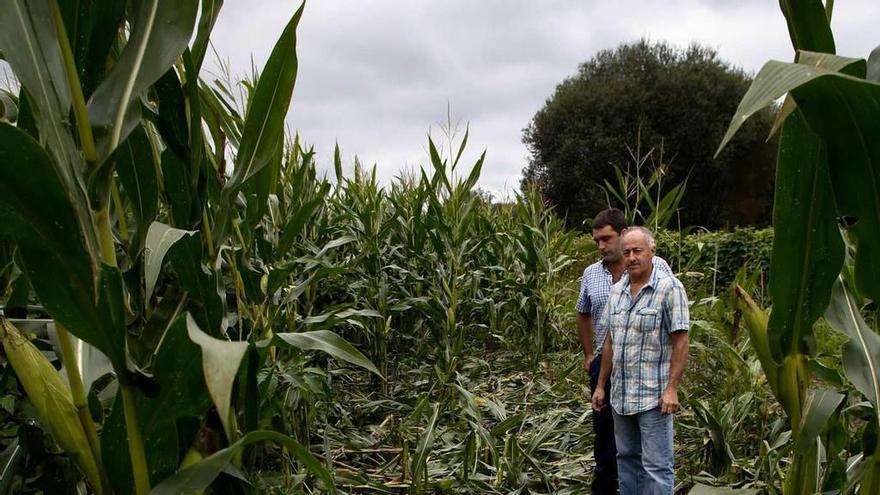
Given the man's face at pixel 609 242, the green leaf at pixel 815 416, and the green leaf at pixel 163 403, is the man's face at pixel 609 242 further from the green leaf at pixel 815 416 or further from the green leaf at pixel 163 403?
the green leaf at pixel 163 403

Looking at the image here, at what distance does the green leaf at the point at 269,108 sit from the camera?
119 centimetres

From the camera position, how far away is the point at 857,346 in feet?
3.85

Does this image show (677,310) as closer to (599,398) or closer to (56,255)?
(599,398)

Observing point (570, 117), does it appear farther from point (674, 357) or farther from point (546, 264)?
point (674, 357)

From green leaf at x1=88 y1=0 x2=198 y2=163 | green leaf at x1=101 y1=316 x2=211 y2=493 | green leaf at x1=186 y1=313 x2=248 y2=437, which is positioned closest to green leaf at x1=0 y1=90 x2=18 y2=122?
green leaf at x1=88 y1=0 x2=198 y2=163

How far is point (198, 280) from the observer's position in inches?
45.8

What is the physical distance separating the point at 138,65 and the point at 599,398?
9.46ft

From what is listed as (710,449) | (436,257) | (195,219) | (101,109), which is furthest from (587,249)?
(101,109)

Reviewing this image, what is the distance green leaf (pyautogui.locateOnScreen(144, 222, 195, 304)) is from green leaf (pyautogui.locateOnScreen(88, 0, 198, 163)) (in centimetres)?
15

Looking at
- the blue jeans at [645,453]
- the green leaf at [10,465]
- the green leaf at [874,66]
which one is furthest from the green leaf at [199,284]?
the blue jeans at [645,453]

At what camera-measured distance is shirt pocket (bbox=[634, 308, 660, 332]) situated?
2848 millimetres

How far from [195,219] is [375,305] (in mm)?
3382

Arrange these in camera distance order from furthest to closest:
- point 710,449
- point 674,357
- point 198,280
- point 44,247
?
point 710,449 → point 674,357 → point 198,280 → point 44,247

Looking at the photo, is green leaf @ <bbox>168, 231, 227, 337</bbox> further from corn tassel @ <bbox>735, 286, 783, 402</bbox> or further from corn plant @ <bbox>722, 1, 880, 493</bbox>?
corn tassel @ <bbox>735, 286, 783, 402</bbox>
